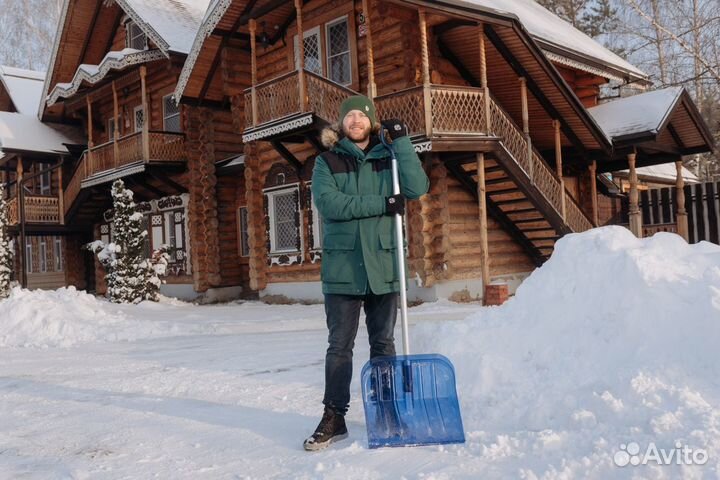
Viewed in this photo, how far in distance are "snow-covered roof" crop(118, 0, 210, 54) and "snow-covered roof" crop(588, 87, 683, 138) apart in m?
10.9

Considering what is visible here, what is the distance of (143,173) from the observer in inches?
693

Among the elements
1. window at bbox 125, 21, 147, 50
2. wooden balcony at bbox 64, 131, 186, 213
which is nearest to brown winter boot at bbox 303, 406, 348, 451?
wooden balcony at bbox 64, 131, 186, 213

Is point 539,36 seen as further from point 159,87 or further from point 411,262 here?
point 159,87

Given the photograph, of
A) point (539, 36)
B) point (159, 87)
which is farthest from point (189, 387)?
point (159, 87)

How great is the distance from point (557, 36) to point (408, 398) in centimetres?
1353

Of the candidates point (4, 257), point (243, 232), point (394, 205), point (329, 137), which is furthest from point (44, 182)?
point (394, 205)

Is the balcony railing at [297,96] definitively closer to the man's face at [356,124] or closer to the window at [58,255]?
the man's face at [356,124]

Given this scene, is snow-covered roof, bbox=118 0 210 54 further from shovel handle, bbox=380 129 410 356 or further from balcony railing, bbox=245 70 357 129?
shovel handle, bbox=380 129 410 356

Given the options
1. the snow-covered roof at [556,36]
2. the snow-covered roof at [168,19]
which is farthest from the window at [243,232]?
the snow-covered roof at [556,36]

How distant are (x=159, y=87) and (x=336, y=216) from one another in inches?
679

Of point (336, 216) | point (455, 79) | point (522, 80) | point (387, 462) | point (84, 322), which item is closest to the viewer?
point (387, 462)

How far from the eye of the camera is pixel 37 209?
20094 mm

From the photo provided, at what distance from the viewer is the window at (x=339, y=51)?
43.1 feet

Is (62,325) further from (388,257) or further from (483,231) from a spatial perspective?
(388,257)
